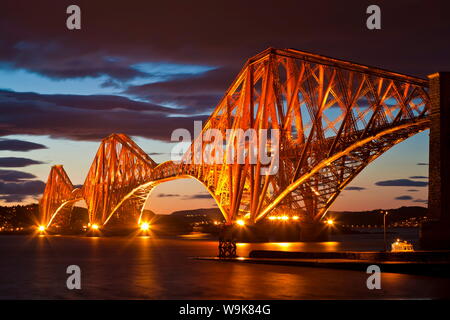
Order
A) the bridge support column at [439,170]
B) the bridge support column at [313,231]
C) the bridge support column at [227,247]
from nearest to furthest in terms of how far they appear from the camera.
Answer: the bridge support column at [439,170]
the bridge support column at [227,247]
the bridge support column at [313,231]

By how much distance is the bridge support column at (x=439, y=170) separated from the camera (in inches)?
1270

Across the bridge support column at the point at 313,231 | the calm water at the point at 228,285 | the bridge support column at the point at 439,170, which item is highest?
the bridge support column at the point at 439,170

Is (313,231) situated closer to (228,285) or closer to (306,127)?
(306,127)

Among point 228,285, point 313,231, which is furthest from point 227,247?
point 313,231

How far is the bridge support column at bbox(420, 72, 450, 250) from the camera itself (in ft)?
106

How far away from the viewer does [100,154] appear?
540ft

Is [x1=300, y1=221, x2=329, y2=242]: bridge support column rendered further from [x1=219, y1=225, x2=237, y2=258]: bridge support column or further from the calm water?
the calm water

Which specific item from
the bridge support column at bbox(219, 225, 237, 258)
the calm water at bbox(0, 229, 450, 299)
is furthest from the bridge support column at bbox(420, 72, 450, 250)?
the bridge support column at bbox(219, 225, 237, 258)

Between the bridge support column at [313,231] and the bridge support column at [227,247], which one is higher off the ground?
the bridge support column at [227,247]

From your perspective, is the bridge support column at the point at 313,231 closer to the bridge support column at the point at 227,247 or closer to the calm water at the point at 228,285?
the bridge support column at the point at 227,247

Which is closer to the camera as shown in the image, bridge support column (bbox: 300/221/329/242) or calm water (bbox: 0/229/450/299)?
calm water (bbox: 0/229/450/299)

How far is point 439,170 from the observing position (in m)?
32.8

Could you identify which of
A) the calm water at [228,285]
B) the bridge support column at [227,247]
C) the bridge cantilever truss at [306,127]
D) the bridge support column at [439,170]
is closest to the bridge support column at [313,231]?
the bridge cantilever truss at [306,127]

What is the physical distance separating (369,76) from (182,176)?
173 feet
